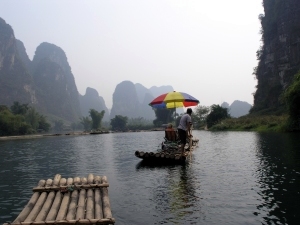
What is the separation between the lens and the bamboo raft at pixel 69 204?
667 centimetres

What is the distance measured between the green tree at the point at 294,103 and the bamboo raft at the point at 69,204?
1446 inches

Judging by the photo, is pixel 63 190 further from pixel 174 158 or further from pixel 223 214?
pixel 174 158

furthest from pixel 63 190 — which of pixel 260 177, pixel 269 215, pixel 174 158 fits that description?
pixel 174 158

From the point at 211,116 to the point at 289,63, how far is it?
105 ft

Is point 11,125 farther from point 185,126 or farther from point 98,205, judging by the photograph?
point 98,205

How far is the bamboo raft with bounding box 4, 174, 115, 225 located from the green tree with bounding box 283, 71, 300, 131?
36.7 metres

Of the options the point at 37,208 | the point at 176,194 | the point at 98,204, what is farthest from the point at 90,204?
the point at 176,194

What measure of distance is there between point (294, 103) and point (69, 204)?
1548 inches

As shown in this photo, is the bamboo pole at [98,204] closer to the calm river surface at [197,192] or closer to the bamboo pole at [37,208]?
the calm river surface at [197,192]

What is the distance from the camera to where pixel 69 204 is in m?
7.73

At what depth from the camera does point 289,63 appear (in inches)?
3829

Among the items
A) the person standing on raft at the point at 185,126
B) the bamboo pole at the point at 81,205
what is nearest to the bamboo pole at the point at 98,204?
the bamboo pole at the point at 81,205

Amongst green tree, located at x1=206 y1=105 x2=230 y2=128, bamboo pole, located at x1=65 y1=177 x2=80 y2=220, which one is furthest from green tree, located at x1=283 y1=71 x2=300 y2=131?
green tree, located at x1=206 y1=105 x2=230 y2=128

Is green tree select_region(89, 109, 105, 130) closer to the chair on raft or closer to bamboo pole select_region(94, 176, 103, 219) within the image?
the chair on raft
